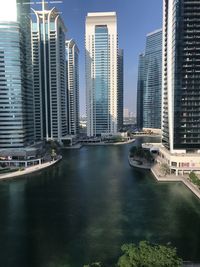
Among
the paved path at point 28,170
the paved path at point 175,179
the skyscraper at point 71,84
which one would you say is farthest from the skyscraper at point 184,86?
the skyscraper at point 71,84

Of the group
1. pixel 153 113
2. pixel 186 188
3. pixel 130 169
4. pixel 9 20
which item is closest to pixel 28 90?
pixel 9 20

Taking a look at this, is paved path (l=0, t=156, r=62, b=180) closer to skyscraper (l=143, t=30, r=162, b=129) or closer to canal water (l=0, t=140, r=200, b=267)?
canal water (l=0, t=140, r=200, b=267)

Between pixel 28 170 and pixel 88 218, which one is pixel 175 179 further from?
pixel 28 170

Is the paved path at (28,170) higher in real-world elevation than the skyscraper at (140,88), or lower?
lower

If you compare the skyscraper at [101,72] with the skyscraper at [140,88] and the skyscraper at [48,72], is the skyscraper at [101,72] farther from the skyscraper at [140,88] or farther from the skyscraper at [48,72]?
the skyscraper at [140,88]

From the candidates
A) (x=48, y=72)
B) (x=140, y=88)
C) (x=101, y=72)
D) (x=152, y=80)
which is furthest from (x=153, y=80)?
(x=48, y=72)

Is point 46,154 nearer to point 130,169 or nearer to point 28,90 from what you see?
point 28,90

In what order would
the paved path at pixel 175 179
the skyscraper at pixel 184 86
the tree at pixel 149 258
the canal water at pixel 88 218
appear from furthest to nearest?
the skyscraper at pixel 184 86, the paved path at pixel 175 179, the canal water at pixel 88 218, the tree at pixel 149 258
